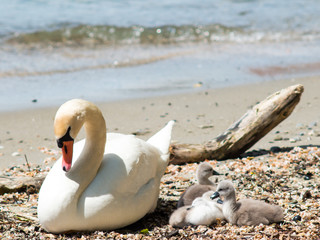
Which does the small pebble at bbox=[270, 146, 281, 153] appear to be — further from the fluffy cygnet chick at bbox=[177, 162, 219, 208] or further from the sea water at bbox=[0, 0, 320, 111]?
the sea water at bbox=[0, 0, 320, 111]

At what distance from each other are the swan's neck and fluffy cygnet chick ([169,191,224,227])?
30.6 inches

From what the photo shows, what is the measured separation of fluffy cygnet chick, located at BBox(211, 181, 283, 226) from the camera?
4.21 meters

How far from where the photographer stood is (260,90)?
391 inches

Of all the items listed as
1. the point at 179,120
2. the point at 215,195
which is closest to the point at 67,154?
the point at 215,195

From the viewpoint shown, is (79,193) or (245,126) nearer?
(79,193)

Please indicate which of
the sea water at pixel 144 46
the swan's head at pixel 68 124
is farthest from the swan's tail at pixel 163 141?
the sea water at pixel 144 46

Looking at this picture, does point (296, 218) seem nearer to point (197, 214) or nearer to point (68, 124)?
point (197, 214)

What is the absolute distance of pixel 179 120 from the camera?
26.5 ft

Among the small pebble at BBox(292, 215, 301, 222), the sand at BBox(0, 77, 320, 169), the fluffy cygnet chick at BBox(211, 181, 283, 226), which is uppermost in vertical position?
the fluffy cygnet chick at BBox(211, 181, 283, 226)

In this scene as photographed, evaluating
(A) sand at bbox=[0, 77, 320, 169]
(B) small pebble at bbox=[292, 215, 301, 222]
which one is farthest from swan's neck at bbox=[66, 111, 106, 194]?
(A) sand at bbox=[0, 77, 320, 169]

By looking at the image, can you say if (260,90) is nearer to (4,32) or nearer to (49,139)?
(49,139)

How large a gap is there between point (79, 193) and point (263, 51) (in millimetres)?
11288

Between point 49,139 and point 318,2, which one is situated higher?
point 318,2

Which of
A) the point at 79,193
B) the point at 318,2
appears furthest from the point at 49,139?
the point at 318,2
